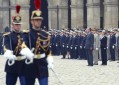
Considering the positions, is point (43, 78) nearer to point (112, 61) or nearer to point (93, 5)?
point (112, 61)

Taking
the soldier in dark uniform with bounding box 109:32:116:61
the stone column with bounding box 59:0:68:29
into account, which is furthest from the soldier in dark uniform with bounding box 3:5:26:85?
the stone column with bounding box 59:0:68:29

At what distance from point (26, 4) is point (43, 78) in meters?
39.9

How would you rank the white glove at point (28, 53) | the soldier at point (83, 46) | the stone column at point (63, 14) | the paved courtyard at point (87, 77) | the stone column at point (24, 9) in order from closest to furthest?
the white glove at point (28, 53) < the paved courtyard at point (87, 77) < the soldier at point (83, 46) < the stone column at point (24, 9) < the stone column at point (63, 14)

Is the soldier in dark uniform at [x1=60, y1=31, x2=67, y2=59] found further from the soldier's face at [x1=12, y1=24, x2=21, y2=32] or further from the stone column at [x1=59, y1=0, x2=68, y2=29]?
the soldier's face at [x1=12, y1=24, x2=21, y2=32]

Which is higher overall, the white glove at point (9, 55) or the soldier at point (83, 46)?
the white glove at point (9, 55)

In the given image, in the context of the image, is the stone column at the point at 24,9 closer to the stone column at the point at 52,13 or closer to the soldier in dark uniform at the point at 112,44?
the stone column at the point at 52,13

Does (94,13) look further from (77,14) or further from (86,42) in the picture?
(86,42)

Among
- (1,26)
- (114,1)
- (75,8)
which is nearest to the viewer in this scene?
(114,1)

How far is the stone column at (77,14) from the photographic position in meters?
49.7

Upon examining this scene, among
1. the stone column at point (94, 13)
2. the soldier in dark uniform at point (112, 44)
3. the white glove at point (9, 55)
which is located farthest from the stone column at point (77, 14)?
the white glove at point (9, 55)

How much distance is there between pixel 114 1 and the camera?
4456 centimetres

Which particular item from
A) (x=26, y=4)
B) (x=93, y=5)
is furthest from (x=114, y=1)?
(x=26, y=4)

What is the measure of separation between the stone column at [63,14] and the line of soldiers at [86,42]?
12.5 meters

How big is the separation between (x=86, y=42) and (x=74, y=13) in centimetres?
2166
